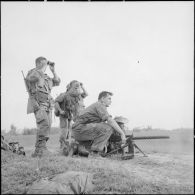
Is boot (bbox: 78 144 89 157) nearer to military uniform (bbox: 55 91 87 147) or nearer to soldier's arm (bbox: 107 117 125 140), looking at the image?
soldier's arm (bbox: 107 117 125 140)

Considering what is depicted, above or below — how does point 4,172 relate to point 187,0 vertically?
below

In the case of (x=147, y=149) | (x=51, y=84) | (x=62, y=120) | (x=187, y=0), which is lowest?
(x=147, y=149)

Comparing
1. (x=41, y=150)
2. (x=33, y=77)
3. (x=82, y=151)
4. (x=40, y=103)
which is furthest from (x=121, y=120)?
(x=33, y=77)

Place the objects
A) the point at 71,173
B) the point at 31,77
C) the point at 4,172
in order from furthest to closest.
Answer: the point at 31,77, the point at 4,172, the point at 71,173

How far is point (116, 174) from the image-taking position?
19.2 feet

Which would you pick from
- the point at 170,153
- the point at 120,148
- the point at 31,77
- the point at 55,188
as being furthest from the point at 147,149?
the point at 55,188

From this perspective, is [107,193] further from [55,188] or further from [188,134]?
[188,134]

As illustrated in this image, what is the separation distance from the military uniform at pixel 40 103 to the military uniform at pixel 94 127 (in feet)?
3.20

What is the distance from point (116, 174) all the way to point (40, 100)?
10.3 ft

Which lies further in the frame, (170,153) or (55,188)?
(170,153)

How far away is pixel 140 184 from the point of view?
5168 mm

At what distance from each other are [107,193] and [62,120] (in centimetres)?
610

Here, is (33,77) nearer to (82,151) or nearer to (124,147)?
(82,151)

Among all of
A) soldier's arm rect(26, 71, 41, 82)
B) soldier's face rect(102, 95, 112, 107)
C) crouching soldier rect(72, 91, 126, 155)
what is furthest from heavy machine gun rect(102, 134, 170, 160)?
soldier's arm rect(26, 71, 41, 82)
